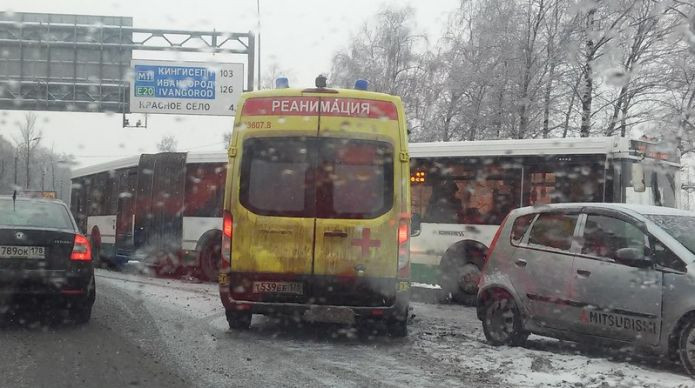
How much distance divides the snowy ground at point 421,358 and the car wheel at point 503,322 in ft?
0.48

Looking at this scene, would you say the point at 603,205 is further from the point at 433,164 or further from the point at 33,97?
the point at 33,97

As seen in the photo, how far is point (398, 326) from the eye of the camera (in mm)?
8914

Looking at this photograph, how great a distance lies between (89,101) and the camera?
27922 millimetres

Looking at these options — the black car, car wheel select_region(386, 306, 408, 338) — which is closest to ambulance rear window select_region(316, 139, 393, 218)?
car wheel select_region(386, 306, 408, 338)

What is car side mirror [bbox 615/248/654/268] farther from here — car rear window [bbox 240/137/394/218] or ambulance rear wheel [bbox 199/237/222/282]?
ambulance rear wheel [bbox 199/237/222/282]

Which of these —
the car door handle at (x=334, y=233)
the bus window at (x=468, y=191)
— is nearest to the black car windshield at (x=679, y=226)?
the car door handle at (x=334, y=233)

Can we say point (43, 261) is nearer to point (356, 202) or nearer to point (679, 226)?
point (356, 202)

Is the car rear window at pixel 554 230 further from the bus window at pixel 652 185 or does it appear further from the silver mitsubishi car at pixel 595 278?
the bus window at pixel 652 185

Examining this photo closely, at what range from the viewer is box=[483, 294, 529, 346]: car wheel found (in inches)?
323

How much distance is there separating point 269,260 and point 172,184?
33.6 feet

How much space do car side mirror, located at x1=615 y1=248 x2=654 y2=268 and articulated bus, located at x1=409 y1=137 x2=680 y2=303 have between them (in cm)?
495

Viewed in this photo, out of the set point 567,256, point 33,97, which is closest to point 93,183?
point 33,97

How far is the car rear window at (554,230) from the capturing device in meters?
7.88

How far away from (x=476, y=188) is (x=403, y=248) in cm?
522
